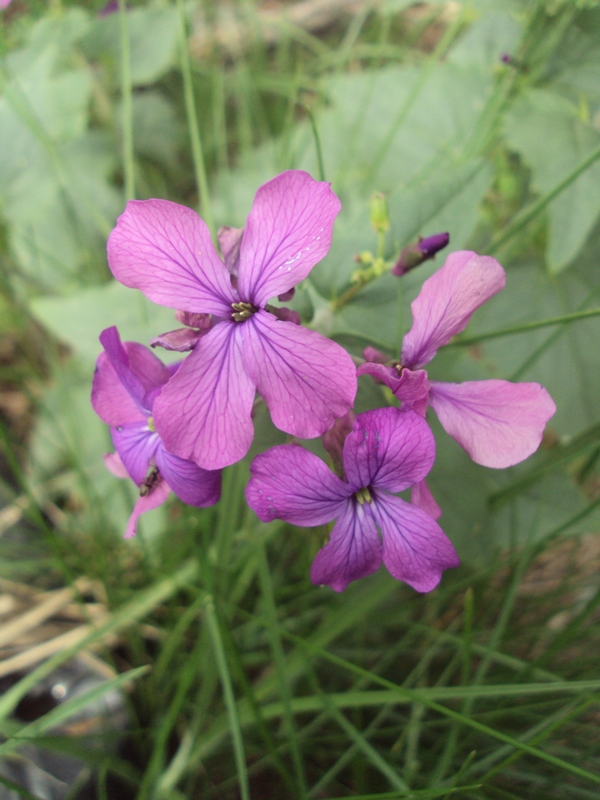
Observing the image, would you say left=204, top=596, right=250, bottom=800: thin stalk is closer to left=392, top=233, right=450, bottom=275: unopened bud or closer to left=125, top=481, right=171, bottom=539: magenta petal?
left=125, top=481, right=171, bottom=539: magenta petal

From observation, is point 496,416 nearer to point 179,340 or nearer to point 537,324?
point 537,324

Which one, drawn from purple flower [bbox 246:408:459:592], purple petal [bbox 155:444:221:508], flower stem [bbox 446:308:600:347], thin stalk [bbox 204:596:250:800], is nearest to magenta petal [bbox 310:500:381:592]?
purple flower [bbox 246:408:459:592]

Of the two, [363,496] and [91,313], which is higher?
[91,313]

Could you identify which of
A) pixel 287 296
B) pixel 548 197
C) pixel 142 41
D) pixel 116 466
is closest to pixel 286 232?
pixel 287 296

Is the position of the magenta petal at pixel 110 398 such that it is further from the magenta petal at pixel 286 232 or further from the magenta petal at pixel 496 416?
the magenta petal at pixel 496 416

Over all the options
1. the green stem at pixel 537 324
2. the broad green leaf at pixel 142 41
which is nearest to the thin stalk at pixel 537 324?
the green stem at pixel 537 324

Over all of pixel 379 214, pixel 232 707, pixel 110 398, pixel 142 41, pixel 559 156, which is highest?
pixel 142 41
